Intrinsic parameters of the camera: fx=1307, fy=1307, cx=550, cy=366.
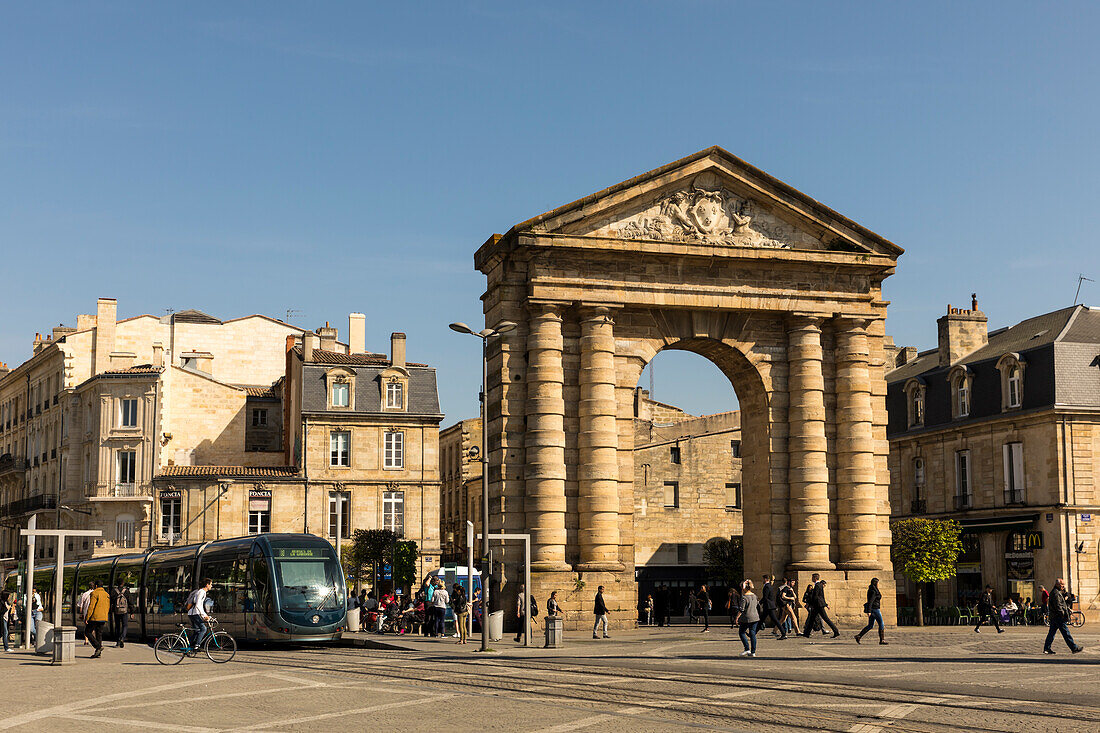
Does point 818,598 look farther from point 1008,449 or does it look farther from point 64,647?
point 1008,449

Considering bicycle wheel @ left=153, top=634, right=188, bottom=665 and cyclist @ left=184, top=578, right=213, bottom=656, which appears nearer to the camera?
bicycle wheel @ left=153, top=634, right=188, bottom=665

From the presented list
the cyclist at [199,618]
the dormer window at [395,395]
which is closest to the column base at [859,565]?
→ the cyclist at [199,618]

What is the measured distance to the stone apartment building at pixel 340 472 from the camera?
197ft

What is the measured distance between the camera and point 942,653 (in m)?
27.8

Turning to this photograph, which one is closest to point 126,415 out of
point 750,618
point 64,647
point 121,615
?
point 121,615

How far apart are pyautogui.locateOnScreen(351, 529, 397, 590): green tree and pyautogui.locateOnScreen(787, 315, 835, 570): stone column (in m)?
21.0

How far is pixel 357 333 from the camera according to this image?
246ft

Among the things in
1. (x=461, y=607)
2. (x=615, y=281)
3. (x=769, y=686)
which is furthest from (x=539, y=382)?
(x=769, y=686)

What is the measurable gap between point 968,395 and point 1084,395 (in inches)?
237

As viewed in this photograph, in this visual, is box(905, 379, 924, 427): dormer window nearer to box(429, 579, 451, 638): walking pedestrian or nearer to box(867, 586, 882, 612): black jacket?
box(867, 586, 882, 612): black jacket

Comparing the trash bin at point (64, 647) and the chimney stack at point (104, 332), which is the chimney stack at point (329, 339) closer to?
the chimney stack at point (104, 332)

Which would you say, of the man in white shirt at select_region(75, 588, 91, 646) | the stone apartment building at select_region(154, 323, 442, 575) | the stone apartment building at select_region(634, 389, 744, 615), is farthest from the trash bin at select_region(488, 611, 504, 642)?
the stone apartment building at select_region(634, 389, 744, 615)

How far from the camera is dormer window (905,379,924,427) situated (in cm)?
6106

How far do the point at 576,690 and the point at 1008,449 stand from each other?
4029 cm
